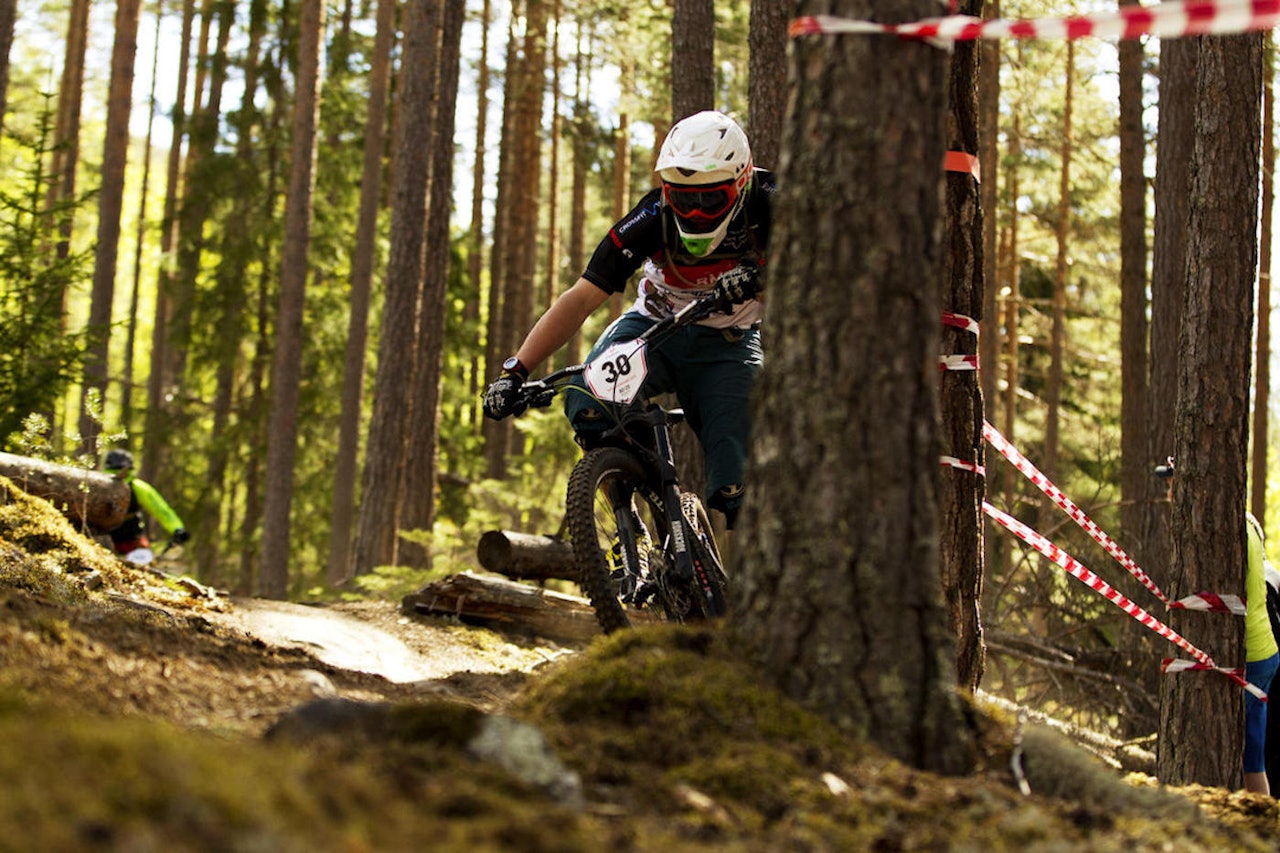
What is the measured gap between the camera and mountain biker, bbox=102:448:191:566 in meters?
12.3

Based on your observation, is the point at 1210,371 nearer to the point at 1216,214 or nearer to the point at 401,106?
the point at 1216,214

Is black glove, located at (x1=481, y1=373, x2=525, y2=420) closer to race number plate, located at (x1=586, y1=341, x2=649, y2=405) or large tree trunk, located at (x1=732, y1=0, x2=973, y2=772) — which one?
race number plate, located at (x1=586, y1=341, x2=649, y2=405)

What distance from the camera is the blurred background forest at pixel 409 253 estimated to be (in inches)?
600

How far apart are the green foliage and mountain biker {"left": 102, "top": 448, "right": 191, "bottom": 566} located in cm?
114

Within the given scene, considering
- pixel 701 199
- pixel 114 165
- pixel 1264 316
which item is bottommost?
pixel 701 199

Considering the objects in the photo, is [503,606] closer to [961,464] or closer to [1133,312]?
[961,464]

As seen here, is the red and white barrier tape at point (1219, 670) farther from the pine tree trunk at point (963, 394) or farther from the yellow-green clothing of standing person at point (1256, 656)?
the pine tree trunk at point (963, 394)

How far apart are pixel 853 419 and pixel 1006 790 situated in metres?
0.96

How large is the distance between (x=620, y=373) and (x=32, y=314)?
7903 mm

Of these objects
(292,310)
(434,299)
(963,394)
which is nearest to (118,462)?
(434,299)

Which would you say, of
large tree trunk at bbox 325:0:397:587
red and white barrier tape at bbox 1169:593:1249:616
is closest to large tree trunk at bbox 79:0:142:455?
large tree trunk at bbox 325:0:397:587

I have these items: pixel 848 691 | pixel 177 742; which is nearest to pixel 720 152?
pixel 848 691

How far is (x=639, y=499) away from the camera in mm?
5738

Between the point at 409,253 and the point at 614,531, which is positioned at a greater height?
the point at 409,253
